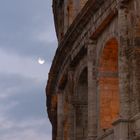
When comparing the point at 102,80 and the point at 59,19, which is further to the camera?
the point at 59,19

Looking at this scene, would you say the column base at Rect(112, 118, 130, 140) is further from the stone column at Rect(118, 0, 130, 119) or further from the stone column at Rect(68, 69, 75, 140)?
the stone column at Rect(68, 69, 75, 140)

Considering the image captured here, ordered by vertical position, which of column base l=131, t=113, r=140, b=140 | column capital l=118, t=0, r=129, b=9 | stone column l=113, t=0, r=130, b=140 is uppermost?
column capital l=118, t=0, r=129, b=9

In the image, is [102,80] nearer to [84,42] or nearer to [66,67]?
[84,42]

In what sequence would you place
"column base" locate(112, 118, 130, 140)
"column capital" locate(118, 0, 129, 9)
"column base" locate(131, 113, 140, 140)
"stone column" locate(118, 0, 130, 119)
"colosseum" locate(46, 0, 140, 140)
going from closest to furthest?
1. "column base" locate(131, 113, 140, 140)
2. "column base" locate(112, 118, 130, 140)
3. "stone column" locate(118, 0, 130, 119)
4. "colosseum" locate(46, 0, 140, 140)
5. "column capital" locate(118, 0, 129, 9)

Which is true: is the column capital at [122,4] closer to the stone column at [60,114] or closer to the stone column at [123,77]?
the stone column at [123,77]

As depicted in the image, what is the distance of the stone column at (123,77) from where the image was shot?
2453 cm

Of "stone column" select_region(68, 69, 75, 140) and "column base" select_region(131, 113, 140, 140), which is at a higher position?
"stone column" select_region(68, 69, 75, 140)

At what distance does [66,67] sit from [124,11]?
1006cm

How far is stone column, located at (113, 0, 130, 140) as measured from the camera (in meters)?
24.5

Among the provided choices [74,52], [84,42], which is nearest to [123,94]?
[84,42]

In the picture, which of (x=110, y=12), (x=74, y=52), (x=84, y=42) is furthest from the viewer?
(x=74, y=52)

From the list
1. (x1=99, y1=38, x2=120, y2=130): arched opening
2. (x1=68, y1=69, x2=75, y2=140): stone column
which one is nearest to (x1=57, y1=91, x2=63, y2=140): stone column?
(x1=68, y1=69, x2=75, y2=140): stone column

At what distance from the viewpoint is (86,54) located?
105 ft

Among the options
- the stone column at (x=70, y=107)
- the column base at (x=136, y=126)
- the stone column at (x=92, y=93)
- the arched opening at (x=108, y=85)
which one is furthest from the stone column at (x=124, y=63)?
the stone column at (x=70, y=107)
